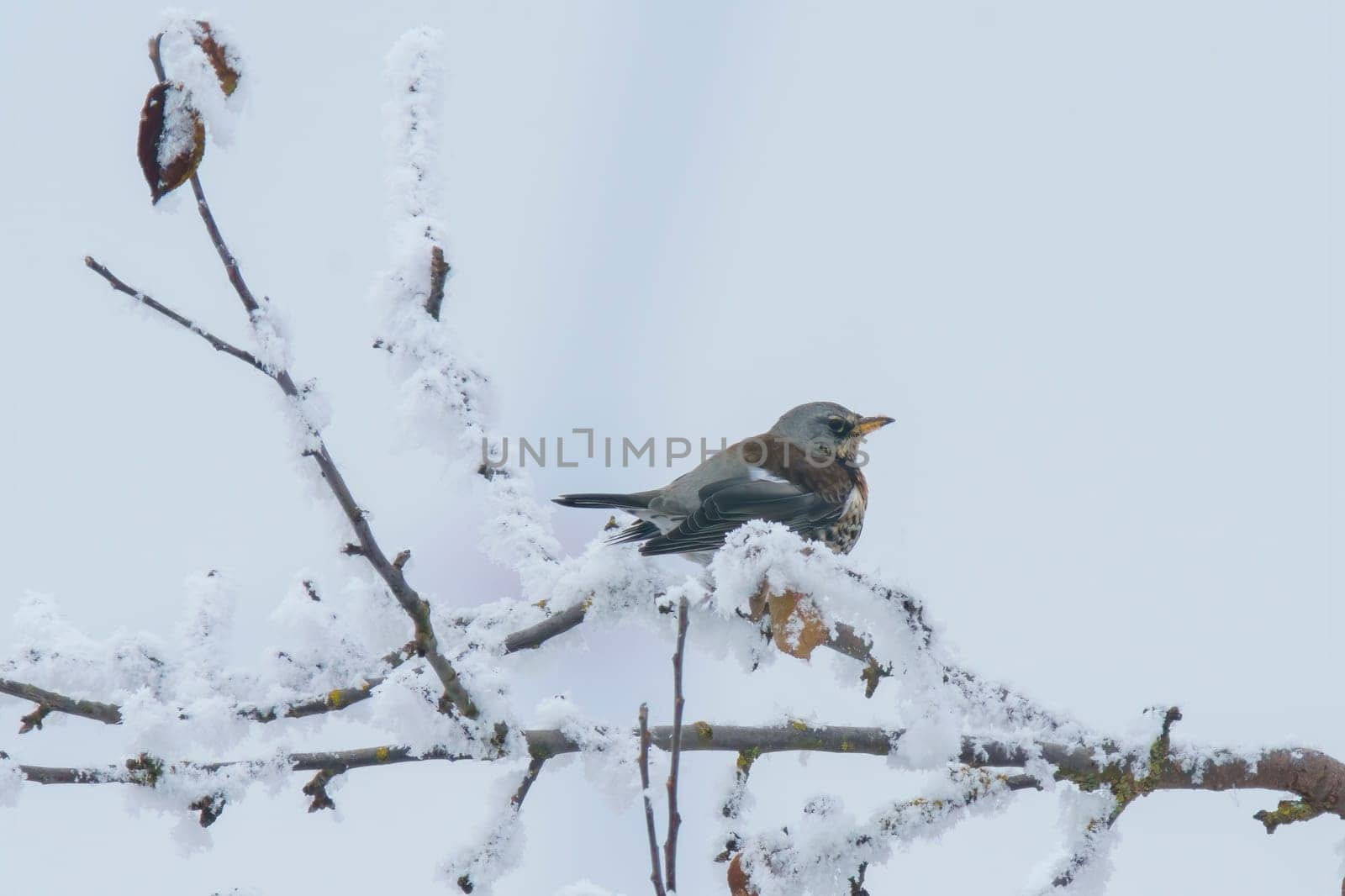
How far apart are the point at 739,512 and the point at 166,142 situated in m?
2.67

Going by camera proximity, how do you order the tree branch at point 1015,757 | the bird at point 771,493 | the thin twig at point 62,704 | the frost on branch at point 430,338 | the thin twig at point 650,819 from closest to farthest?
the thin twig at point 650,819 → the thin twig at point 62,704 → the tree branch at point 1015,757 → the frost on branch at point 430,338 → the bird at point 771,493

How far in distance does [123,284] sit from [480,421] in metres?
1.47

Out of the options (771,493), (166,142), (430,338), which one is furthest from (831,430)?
(166,142)

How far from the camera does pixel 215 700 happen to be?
2422 mm

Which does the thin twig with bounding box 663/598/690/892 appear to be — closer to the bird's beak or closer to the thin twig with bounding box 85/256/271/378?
the thin twig with bounding box 85/256/271/378

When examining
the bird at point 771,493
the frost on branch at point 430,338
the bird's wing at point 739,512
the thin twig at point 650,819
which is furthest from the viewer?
the bird at point 771,493

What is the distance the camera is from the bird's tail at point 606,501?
3.98 meters

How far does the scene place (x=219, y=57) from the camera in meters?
1.90

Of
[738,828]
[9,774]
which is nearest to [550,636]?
[738,828]

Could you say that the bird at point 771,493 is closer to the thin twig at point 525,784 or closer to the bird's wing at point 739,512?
the bird's wing at point 739,512

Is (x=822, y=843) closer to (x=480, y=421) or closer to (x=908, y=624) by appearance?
(x=908, y=624)

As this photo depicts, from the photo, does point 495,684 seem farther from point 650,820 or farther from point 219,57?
point 219,57

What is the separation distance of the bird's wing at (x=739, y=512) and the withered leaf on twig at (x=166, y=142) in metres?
1.71

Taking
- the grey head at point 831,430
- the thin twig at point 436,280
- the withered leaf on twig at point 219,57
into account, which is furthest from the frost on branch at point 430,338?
the grey head at point 831,430
